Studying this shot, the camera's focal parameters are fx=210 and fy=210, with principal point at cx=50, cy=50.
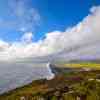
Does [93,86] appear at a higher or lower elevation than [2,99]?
higher

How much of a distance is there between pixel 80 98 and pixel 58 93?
14.8 meters

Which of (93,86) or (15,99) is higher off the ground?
(93,86)

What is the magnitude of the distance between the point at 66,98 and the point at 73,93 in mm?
5336

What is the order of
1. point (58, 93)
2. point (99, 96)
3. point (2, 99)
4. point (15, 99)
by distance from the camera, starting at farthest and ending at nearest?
1. point (2, 99)
2. point (15, 99)
3. point (58, 93)
4. point (99, 96)

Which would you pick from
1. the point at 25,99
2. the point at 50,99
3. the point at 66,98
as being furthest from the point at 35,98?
the point at 66,98

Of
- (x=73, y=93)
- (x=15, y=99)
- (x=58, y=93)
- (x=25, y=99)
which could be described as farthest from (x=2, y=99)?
(x=73, y=93)

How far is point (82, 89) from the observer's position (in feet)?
329

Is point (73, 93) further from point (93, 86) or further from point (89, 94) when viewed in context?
point (93, 86)

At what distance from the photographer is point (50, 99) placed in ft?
319

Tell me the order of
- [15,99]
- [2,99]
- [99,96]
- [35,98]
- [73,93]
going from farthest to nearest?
[2,99], [15,99], [35,98], [73,93], [99,96]

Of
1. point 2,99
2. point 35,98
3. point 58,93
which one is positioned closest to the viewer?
point 58,93

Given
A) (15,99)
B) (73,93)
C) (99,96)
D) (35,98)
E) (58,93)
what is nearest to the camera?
(99,96)

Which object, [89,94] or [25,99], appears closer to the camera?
[89,94]

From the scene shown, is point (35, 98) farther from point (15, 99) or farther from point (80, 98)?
point (80, 98)
